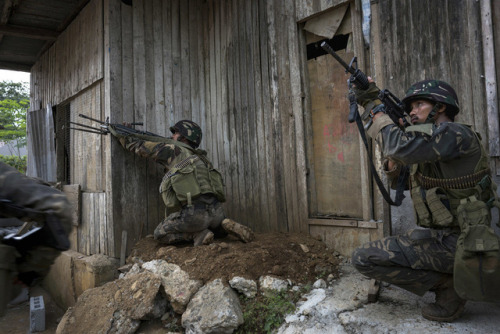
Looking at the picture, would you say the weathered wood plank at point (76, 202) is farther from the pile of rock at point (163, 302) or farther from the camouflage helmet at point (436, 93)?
the camouflage helmet at point (436, 93)

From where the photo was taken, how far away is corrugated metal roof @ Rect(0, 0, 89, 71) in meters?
5.18

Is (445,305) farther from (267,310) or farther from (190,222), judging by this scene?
(190,222)

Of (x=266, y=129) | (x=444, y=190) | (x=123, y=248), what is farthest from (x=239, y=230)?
(x=444, y=190)

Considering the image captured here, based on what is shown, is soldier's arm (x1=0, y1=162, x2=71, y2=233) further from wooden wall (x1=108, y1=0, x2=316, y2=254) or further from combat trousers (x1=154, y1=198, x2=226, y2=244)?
wooden wall (x1=108, y1=0, x2=316, y2=254)

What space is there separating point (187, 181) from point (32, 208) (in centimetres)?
233

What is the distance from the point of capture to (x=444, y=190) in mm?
2289

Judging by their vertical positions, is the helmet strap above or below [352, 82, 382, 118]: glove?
below

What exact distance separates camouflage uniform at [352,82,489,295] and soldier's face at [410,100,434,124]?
9 centimetres

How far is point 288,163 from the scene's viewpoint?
4.08 metres

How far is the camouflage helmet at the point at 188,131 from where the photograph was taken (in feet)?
14.3

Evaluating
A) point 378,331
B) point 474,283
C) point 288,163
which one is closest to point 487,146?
point 474,283

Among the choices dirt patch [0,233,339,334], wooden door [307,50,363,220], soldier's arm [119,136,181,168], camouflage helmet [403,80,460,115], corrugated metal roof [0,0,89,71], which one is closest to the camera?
camouflage helmet [403,80,460,115]

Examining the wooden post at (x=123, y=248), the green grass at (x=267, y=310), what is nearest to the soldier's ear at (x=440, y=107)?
the green grass at (x=267, y=310)

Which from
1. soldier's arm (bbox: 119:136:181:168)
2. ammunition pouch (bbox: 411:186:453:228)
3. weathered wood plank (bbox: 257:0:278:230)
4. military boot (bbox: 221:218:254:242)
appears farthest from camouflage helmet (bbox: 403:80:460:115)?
soldier's arm (bbox: 119:136:181:168)
